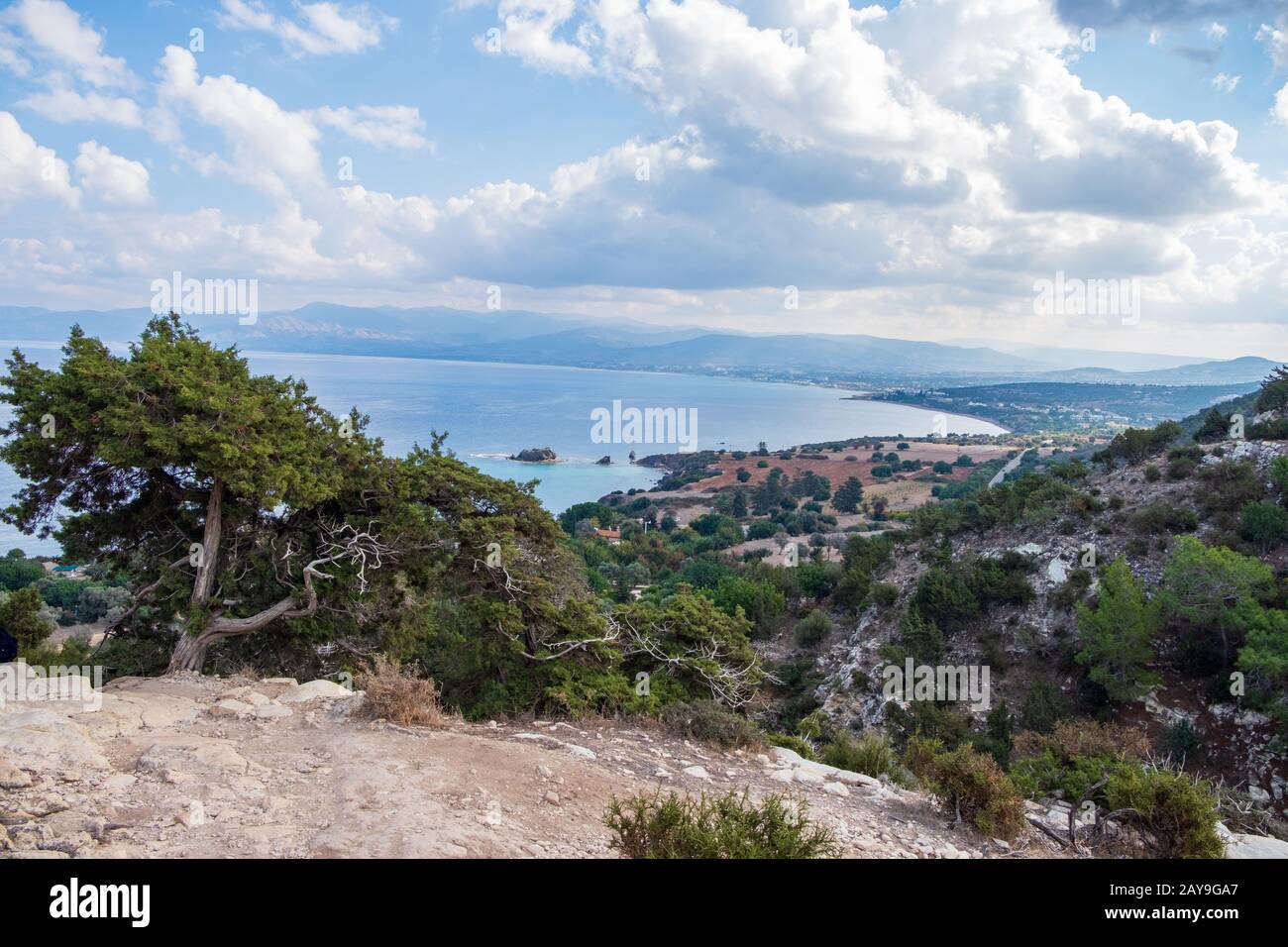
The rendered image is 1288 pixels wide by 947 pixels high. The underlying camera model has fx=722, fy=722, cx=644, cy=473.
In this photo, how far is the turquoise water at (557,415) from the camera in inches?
2997

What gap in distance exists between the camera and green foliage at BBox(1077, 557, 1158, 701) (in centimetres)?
1522

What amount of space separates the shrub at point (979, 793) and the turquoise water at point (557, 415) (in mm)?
35987

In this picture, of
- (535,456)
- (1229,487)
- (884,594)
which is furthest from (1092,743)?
(535,456)

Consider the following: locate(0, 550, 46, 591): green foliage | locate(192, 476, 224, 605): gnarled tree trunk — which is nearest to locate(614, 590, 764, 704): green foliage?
locate(192, 476, 224, 605): gnarled tree trunk

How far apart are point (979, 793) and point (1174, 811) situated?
4.75 feet

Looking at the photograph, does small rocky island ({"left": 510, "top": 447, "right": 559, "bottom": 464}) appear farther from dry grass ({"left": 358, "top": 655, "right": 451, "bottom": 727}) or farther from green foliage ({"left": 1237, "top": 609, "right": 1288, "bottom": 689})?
dry grass ({"left": 358, "top": 655, "right": 451, "bottom": 727})

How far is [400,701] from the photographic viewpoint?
7223 mm

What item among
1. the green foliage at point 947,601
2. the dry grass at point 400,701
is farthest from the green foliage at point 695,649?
the green foliage at point 947,601

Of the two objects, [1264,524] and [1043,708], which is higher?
[1264,524]

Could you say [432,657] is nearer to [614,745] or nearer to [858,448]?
[614,745]

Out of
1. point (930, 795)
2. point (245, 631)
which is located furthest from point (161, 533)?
point (930, 795)

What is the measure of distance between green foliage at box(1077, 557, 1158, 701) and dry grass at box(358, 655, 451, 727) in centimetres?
1439

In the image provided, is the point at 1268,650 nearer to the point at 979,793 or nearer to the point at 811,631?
the point at 979,793

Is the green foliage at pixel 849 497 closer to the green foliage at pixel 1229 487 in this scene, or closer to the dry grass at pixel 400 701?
the green foliage at pixel 1229 487
